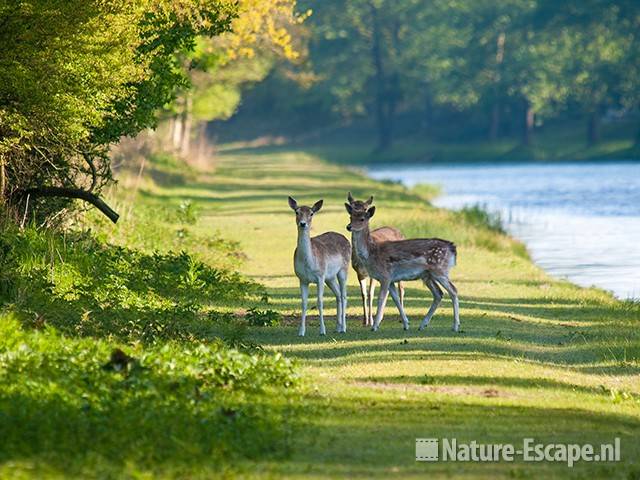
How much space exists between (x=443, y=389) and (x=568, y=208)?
39015mm

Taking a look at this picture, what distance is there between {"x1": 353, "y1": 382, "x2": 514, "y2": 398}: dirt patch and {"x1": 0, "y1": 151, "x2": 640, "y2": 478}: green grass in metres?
0.02

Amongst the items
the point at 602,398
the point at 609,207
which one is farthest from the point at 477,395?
the point at 609,207

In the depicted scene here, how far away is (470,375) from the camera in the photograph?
49.7ft

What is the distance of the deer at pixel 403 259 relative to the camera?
1877 cm

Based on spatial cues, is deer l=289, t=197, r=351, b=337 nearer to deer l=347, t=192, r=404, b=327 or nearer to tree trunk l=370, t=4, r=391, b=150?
deer l=347, t=192, r=404, b=327

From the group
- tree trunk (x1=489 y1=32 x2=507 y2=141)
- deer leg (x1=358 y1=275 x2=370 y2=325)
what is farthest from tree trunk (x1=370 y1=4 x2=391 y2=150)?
deer leg (x1=358 y1=275 x2=370 y2=325)

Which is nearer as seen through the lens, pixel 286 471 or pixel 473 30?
pixel 286 471

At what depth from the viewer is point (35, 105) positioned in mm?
19016

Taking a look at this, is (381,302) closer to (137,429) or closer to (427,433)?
(427,433)

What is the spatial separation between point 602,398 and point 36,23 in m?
8.75

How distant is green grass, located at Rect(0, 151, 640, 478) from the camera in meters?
10.9

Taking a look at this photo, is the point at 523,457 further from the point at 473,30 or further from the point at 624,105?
the point at 473,30

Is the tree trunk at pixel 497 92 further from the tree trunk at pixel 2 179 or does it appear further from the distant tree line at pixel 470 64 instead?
the tree trunk at pixel 2 179

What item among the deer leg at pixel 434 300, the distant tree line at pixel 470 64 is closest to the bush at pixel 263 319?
the deer leg at pixel 434 300
